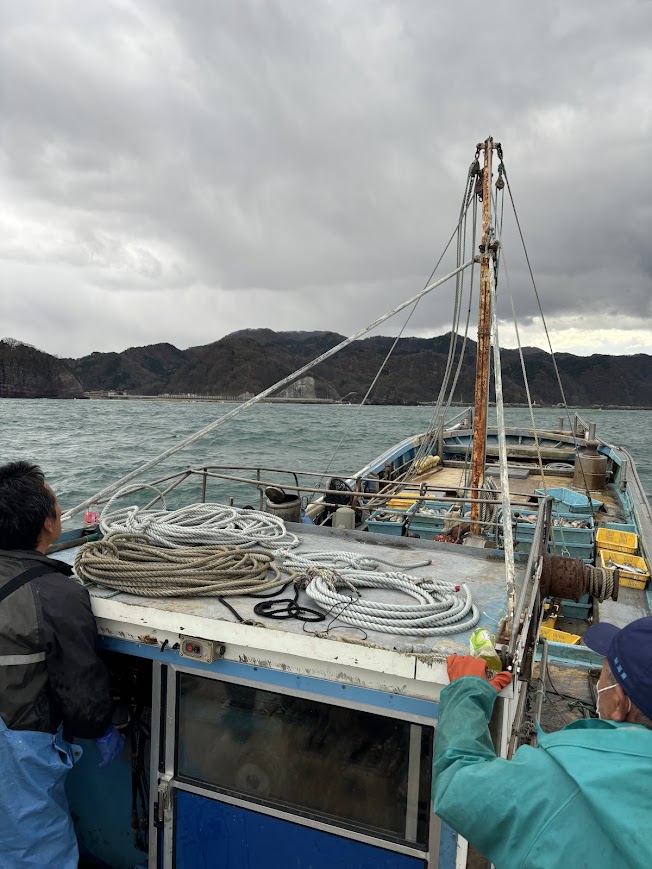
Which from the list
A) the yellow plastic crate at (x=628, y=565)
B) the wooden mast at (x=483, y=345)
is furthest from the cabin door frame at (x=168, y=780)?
the yellow plastic crate at (x=628, y=565)

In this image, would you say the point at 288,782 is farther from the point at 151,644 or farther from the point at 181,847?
the point at 151,644

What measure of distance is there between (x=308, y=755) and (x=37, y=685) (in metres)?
1.21

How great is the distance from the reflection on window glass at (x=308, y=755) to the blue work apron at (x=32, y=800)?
57cm

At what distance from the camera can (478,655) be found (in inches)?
79.9

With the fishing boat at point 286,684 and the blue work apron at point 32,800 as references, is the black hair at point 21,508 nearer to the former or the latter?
the fishing boat at point 286,684

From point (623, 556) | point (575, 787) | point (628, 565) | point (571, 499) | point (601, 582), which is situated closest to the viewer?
point (575, 787)

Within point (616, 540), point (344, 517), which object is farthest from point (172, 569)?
point (616, 540)

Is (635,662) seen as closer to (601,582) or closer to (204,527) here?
(601,582)

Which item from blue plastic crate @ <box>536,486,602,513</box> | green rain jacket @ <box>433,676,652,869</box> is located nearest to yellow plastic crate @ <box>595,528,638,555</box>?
blue plastic crate @ <box>536,486,602,513</box>

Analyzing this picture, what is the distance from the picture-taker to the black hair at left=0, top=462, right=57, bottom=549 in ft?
7.79

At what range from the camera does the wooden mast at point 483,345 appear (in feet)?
20.9

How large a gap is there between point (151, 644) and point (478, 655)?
4.71 feet

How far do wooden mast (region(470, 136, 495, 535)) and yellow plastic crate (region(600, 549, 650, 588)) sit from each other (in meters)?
1.68

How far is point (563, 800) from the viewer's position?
125 cm
